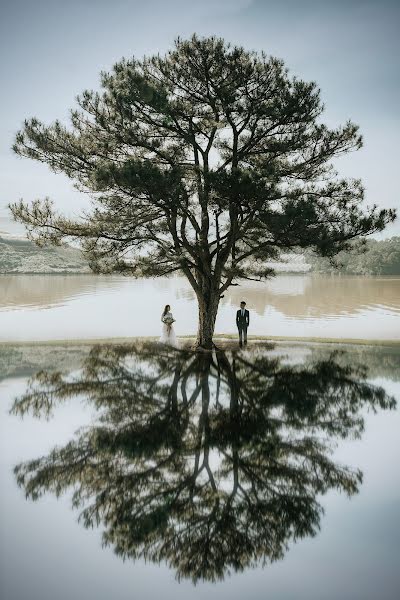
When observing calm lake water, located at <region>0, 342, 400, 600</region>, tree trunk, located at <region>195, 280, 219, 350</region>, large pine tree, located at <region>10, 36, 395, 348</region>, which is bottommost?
calm lake water, located at <region>0, 342, 400, 600</region>

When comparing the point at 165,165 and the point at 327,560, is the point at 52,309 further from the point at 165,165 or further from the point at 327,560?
the point at 327,560

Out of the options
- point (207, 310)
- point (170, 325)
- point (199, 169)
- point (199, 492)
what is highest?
point (199, 169)

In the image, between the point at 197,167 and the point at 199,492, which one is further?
the point at 197,167

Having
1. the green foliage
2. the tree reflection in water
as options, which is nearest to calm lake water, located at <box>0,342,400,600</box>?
the tree reflection in water

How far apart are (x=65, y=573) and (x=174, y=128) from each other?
1538cm

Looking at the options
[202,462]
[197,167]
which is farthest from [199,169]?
[202,462]

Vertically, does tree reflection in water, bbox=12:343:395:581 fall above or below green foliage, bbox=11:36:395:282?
below

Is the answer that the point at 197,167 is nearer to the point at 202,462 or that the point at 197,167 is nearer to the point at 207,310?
the point at 207,310

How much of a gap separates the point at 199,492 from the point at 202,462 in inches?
35.5

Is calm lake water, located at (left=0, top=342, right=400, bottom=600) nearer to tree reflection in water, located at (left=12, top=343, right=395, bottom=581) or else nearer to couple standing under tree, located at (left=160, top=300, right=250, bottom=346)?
tree reflection in water, located at (left=12, top=343, right=395, bottom=581)

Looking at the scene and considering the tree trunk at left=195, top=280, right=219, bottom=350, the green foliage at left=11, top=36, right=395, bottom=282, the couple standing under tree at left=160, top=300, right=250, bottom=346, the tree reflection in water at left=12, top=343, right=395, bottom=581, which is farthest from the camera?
the tree trunk at left=195, top=280, right=219, bottom=350

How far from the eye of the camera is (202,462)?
7.05 meters

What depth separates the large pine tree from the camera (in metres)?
15.9

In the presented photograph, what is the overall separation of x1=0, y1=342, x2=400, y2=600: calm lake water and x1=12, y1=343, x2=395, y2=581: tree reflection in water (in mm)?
23
